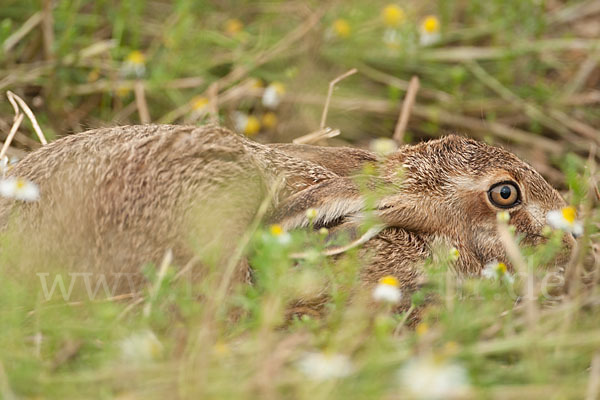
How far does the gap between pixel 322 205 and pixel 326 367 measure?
1.51m

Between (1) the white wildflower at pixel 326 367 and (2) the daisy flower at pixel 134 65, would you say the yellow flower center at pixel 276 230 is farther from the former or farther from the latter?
(2) the daisy flower at pixel 134 65

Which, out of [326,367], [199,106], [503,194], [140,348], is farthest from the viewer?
[199,106]

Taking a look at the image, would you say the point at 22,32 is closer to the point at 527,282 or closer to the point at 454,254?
the point at 454,254

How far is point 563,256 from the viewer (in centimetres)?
448

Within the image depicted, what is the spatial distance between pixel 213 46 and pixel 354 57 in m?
1.14

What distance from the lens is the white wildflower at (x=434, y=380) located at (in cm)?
232

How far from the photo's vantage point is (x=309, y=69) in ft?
20.1

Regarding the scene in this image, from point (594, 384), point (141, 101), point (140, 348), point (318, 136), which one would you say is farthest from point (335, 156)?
point (594, 384)

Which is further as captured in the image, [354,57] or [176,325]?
[354,57]

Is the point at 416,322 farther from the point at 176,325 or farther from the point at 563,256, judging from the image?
the point at 176,325

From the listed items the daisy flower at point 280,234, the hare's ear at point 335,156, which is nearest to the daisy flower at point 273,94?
the hare's ear at point 335,156

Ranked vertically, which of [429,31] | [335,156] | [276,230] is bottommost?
[276,230]

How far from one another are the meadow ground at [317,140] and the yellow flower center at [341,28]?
0.02 metres

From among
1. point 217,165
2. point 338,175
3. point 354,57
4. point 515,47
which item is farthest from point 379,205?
point 515,47
